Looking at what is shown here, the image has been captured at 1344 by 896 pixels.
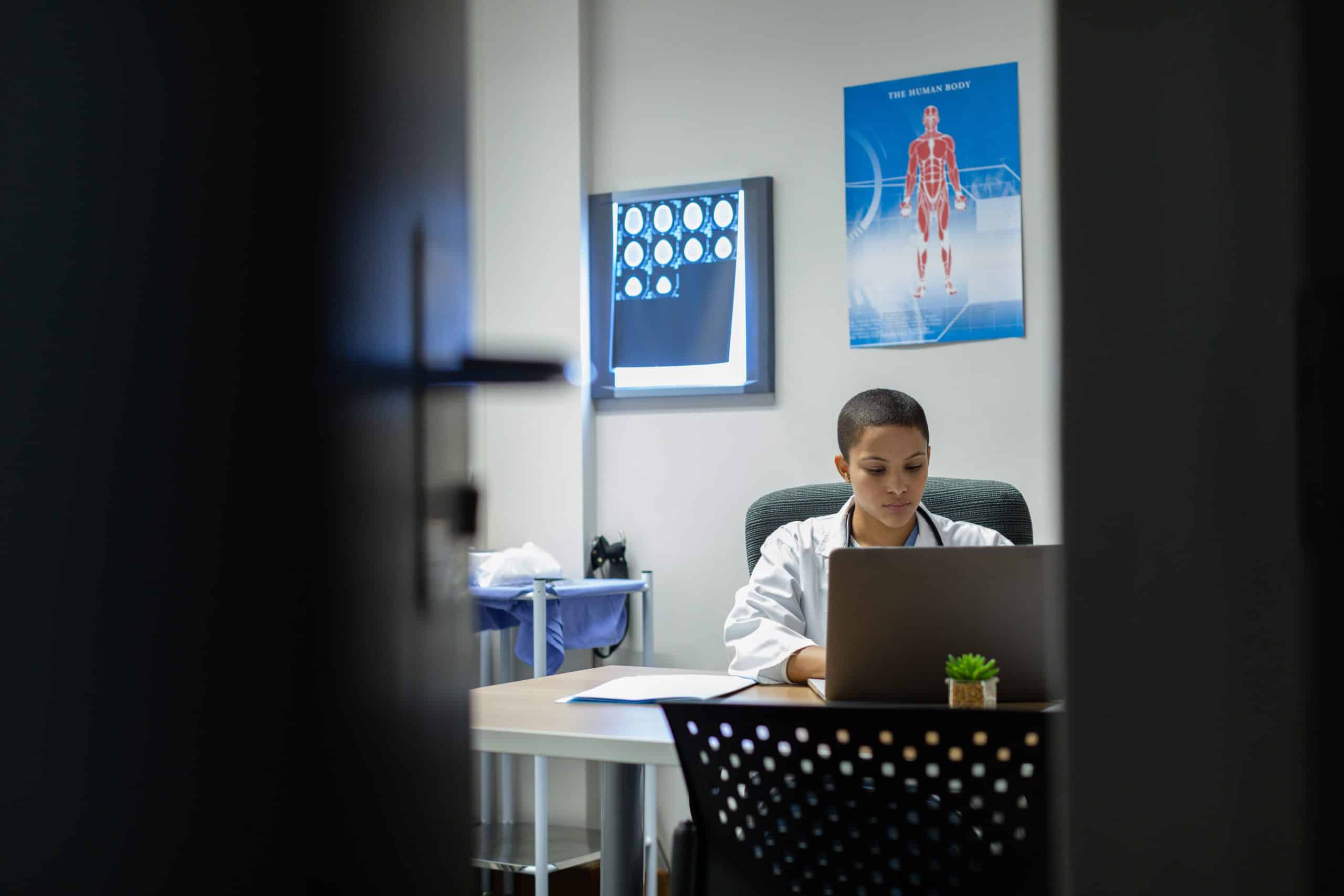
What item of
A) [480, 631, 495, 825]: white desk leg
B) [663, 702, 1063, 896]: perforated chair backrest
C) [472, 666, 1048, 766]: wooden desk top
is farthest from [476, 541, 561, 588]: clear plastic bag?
[663, 702, 1063, 896]: perforated chair backrest

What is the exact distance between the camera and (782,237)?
120 inches

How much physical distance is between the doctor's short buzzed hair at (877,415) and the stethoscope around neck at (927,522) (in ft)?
0.41

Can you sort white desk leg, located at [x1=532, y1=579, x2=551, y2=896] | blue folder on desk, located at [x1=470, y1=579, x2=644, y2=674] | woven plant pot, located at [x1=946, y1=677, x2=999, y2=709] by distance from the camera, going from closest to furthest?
woven plant pot, located at [x1=946, y1=677, x2=999, y2=709], white desk leg, located at [x1=532, y1=579, x2=551, y2=896], blue folder on desk, located at [x1=470, y1=579, x2=644, y2=674]

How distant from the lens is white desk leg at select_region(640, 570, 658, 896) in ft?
9.14

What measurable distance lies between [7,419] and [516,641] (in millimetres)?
2607

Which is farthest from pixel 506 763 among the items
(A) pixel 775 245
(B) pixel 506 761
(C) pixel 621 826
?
(A) pixel 775 245

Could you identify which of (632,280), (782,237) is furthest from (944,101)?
(632,280)

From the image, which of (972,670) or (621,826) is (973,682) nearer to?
(972,670)

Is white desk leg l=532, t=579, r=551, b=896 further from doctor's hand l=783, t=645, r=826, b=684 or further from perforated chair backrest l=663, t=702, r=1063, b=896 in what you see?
perforated chair backrest l=663, t=702, r=1063, b=896

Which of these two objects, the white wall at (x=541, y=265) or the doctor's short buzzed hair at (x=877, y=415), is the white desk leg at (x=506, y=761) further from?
the doctor's short buzzed hair at (x=877, y=415)

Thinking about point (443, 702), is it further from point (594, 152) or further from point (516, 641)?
point (594, 152)

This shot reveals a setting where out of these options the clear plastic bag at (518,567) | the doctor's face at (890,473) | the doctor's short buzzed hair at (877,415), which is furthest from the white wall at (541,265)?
the doctor's face at (890,473)

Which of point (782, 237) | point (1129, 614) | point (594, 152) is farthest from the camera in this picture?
point (594, 152)

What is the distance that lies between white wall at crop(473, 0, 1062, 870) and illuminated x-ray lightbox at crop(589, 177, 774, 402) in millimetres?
52
